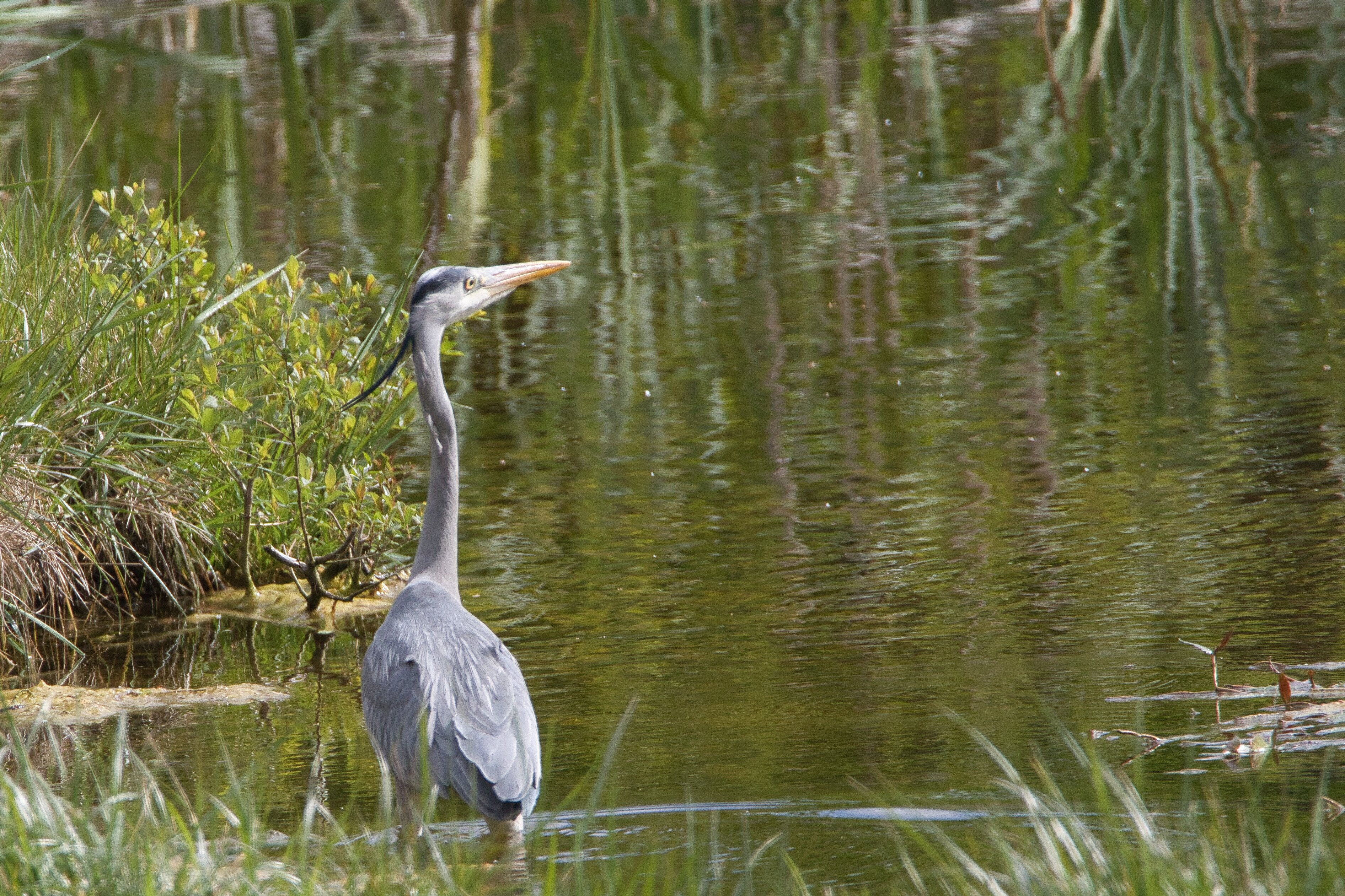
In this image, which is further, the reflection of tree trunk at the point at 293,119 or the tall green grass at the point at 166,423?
the reflection of tree trunk at the point at 293,119

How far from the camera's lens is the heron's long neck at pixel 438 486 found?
17.6 feet

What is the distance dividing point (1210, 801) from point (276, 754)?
9.65ft

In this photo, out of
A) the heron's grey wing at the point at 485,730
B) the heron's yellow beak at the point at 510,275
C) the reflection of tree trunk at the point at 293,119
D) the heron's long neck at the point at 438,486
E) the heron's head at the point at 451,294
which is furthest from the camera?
the reflection of tree trunk at the point at 293,119

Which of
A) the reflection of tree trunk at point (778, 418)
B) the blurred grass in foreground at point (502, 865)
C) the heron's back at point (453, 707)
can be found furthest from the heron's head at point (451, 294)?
the blurred grass in foreground at point (502, 865)

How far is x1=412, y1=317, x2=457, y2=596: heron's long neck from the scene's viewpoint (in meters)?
5.36

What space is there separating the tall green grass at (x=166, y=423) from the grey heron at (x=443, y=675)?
2.78 feet

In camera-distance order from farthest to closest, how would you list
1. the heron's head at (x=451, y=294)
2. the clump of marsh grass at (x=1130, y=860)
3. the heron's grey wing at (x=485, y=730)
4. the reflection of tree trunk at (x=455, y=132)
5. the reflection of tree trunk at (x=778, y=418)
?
the reflection of tree trunk at (x=455, y=132)
the reflection of tree trunk at (x=778, y=418)
the heron's head at (x=451, y=294)
the heron's grey wing at (x=485, y=730)
the clump of marsh grass at (x=1130, y=860)

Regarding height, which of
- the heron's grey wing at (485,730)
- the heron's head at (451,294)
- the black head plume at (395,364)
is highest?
the heron's head at (451,294)

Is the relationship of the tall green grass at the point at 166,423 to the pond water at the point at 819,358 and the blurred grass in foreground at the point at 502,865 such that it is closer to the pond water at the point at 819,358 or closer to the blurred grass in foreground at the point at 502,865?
the pond water at the point at 819,358

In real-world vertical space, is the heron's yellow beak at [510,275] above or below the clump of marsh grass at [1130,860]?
above

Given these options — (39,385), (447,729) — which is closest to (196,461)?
(39,385)

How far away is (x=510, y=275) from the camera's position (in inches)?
233

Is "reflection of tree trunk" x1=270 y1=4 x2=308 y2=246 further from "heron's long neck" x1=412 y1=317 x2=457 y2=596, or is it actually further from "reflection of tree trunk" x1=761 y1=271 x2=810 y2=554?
"heron's long neck" x1=412 y1=317 x2=457 y2=596

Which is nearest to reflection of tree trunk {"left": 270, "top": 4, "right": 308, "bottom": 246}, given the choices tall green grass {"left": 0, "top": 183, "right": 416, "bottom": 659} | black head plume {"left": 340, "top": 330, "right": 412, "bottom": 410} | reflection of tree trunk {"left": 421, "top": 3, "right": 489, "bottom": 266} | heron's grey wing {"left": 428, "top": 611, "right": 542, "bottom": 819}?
reflection of tree trunk {"left": 421, "top": 3, "right": 489, "bottom": 266}
